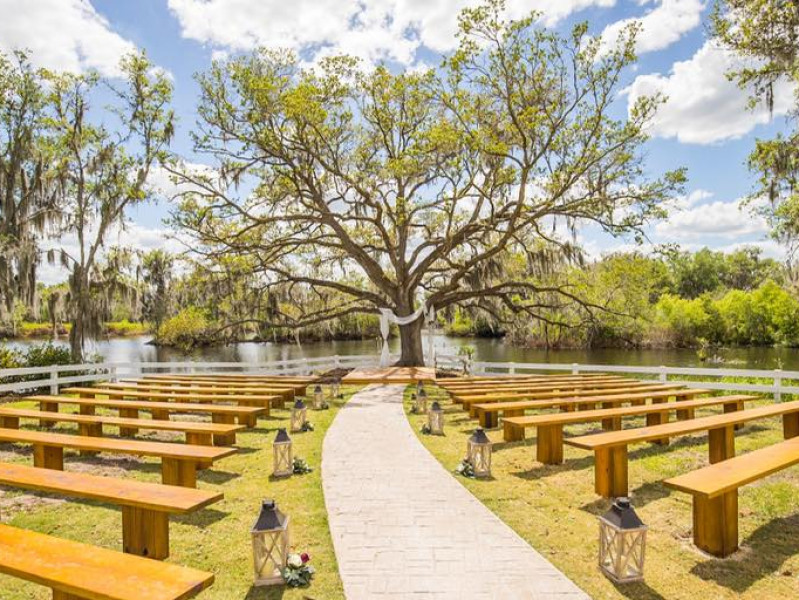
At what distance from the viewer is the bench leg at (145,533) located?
4.15 meters

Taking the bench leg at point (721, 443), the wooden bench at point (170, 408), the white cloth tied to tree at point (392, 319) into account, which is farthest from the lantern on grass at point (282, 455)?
the white cloth tied to tree at point (392, 319)

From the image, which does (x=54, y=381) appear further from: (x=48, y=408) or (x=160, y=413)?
(x=160, y=413)

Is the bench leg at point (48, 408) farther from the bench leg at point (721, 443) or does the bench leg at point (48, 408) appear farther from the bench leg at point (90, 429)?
the bench leg at point (721, 443)

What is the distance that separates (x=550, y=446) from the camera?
7082mm

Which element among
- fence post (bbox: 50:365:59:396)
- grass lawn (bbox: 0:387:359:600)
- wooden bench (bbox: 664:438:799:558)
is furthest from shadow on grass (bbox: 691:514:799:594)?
fence post (bbox: 50:365:59:396)

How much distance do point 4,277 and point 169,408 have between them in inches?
410

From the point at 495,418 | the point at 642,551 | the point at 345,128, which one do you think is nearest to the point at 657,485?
the point at 642,551

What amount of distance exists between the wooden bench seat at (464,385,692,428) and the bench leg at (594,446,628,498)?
8.84 feet

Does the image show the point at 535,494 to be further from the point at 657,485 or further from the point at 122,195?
the point at 122,195

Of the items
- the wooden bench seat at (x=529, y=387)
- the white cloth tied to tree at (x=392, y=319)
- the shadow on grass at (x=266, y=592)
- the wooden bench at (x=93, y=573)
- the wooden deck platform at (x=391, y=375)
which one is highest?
the white cloth tied to tree at (x=392, y=319)

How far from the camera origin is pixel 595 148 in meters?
14.6

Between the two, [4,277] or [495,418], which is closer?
[495,418]

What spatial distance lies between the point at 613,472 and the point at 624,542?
2.09 meters

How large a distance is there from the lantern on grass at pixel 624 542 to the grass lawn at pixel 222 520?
2.10 metres
